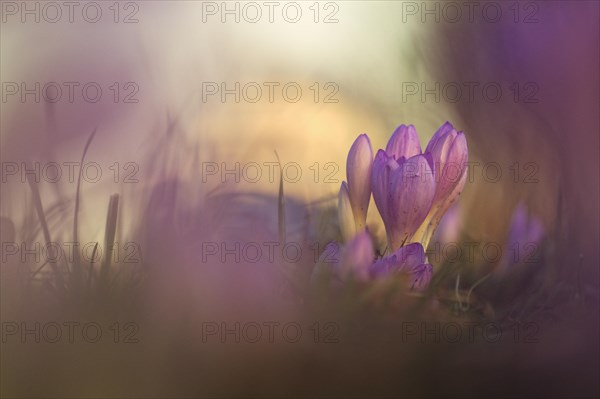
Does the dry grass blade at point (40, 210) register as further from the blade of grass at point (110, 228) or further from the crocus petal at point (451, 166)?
the crocus petal at point (451, 166)

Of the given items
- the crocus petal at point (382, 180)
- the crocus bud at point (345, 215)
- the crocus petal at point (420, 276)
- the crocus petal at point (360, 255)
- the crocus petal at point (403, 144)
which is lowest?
the crocus petal at point (420, 276)

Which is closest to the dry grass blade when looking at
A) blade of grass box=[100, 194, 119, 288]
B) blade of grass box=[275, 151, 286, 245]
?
A: blade of grass box=[100, 194, 119, 288]

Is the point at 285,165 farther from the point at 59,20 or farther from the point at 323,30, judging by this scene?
the point at 59,20

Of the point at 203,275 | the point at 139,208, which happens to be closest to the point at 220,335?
the point at 203,275

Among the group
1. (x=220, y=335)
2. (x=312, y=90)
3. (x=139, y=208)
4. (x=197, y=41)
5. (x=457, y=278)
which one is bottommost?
(x=220, y=335)

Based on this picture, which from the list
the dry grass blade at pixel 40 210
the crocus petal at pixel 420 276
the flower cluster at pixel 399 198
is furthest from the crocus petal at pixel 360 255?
the dry grass blade at pixel 40 210
